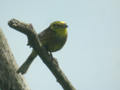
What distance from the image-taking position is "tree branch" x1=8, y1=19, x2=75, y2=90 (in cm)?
572

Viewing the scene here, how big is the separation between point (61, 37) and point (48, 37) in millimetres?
440

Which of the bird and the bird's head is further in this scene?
the bird's head

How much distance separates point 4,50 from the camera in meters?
6.59

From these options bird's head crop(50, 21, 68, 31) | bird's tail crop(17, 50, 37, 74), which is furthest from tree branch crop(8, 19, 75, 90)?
bird's head crop(50, 21, 68, 31)

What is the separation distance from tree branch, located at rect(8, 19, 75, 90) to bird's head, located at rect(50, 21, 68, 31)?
66.1 inches

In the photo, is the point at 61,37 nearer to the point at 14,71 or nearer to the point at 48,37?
the point at 48,37

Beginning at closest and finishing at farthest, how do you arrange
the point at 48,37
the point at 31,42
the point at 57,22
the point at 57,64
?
1. the point at 31,42
2. the point at 57,64
3. the point at 48,37
4. the point at 57,22

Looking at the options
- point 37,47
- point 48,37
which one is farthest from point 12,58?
point 48,37

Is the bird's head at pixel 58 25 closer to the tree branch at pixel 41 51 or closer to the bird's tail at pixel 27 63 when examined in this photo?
the bird's tail at pixel 27 63

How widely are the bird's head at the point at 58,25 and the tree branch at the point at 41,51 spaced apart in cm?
168

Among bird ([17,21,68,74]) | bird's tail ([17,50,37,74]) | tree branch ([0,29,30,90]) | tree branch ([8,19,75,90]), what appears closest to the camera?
tree branch ([8,19,75,90])

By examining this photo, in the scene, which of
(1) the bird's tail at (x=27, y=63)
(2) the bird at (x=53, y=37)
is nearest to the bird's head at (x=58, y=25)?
(2) the bird at (x=53, y=37)

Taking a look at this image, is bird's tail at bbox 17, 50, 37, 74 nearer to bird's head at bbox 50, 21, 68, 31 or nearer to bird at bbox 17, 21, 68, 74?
bird at bbox 17, 21, 68, 74

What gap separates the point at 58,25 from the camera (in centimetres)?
817
